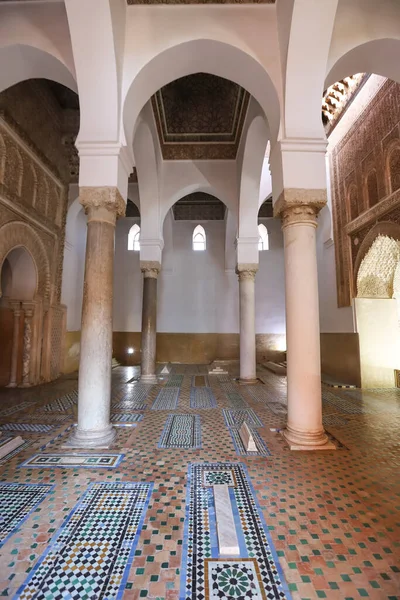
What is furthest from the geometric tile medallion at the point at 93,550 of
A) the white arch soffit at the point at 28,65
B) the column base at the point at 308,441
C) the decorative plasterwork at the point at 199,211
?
the decorative plasterwork at the point at 199,211

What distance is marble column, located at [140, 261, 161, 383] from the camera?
7.85m

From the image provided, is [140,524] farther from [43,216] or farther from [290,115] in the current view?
[43,216]

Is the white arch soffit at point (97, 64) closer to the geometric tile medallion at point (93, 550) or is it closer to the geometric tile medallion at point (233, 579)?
the geometric tile medallion at point (93, 550)

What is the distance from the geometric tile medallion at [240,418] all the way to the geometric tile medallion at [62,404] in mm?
2565

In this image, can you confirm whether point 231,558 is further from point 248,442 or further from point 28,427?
point 28,427

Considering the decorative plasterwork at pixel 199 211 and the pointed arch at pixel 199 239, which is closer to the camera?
the decorative plasterwork at pixel 199 211

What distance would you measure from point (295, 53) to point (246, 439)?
14.0 ft

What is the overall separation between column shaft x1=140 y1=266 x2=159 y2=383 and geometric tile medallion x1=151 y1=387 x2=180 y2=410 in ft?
3.52

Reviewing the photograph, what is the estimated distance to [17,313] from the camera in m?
7.40

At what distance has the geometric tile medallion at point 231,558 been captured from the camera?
5.37ft

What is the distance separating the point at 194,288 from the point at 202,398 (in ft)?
23.6

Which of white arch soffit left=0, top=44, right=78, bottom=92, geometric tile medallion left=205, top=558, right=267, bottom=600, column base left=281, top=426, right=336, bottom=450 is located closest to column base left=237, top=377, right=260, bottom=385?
column base left=281, top=426, right=336, bottom=450

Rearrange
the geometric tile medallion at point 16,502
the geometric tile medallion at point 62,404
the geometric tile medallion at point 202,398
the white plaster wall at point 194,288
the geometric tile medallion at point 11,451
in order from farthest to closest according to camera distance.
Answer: the white plaster wall at point 194,288
the geometric tile medallion at point 202,398
the geometric tile medallion at point 62,404
the geometric tile medallion at point 11,451
the geometric tile medallion at point 16,502

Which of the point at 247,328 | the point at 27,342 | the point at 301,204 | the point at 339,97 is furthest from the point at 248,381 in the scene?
the point at 339,97
